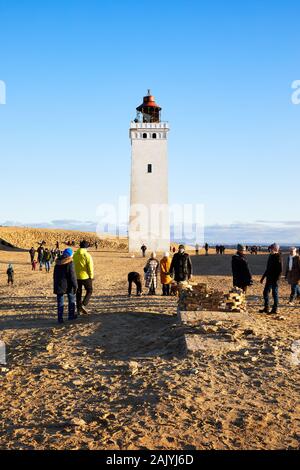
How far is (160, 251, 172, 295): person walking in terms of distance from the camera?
1488 centimetres

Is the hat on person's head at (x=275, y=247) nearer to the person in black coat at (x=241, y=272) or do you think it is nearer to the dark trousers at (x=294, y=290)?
the person in black coat at (x=241, y=272)

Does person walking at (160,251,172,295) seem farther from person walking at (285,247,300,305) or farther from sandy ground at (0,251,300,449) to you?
sandy ground at (0,251,300,449)

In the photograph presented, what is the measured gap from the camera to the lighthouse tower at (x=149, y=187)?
1845 inches

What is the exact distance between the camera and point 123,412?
554 centimetres

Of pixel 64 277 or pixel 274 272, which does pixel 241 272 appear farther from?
pixel 64 277

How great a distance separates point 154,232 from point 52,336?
3806 centimetres

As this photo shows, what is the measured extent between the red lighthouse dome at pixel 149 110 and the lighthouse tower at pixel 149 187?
1.55 metres

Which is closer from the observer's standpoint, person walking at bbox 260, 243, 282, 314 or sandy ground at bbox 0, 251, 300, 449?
sandy ground at bbox 0, 251, 300, 449

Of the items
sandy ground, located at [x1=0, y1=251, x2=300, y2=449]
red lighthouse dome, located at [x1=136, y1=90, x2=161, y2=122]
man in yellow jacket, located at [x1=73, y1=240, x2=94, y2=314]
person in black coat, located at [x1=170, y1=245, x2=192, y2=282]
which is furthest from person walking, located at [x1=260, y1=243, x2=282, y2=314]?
red lighthouse dome, located at [x1=136, y1=90, x2=161, y2=122]

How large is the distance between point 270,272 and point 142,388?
6705mm

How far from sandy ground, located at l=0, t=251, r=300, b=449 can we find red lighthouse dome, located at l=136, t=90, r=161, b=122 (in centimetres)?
4118

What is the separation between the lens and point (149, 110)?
4978cm

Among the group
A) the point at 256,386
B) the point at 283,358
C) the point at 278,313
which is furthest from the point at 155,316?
the point at 256,386

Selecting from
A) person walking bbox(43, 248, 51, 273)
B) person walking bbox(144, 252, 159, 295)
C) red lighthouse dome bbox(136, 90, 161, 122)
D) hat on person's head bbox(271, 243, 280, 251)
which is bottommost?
person walking bbox(43, 248, 51, 273)
